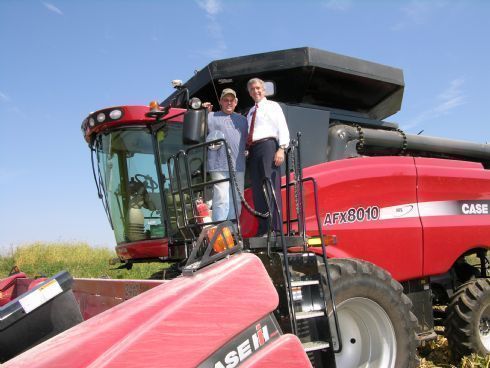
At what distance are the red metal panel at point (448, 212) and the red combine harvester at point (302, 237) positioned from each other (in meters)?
0.02

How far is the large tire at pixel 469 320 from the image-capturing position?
4.39 metres

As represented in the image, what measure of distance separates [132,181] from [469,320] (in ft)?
11.1

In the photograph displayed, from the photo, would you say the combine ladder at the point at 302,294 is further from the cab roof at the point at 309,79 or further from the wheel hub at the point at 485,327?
the wheel hub at the point at 485,327

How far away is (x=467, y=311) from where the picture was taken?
4477mm

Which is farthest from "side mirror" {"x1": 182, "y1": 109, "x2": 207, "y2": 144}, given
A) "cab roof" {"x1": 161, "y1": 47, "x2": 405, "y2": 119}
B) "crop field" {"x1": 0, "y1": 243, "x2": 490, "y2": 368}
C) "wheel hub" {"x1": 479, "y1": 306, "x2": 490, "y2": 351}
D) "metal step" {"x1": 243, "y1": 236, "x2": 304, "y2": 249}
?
"crop field" {"x1": 0, "y1": 243, "x2": 490, "y2": 368}

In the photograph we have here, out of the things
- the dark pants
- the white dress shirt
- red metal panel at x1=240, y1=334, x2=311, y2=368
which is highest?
the white dress shirt

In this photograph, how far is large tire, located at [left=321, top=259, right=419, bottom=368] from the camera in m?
3.36

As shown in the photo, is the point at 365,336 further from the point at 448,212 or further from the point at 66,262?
the point at 66,262

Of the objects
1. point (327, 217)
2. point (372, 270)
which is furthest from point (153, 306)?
point (327, 217)

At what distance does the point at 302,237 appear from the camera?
130 inches

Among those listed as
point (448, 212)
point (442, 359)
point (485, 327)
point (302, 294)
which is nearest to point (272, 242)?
point (302, 294)

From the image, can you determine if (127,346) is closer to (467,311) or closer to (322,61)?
(322,61)

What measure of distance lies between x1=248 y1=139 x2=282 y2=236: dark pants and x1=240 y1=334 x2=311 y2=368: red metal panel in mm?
1235

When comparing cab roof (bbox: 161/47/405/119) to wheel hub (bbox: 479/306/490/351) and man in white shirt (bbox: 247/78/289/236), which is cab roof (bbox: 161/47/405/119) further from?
wheel hub (bbox: 479/306/490/351)
